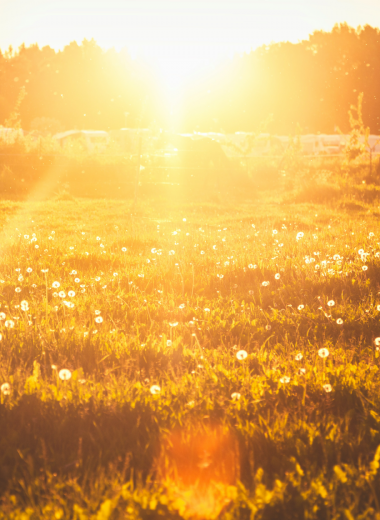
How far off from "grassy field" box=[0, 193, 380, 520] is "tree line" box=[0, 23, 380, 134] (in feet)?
195

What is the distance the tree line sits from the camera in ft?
199

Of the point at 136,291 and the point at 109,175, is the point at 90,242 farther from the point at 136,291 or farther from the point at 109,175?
the point at 109,175

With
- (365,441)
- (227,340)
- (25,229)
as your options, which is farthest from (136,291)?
(25,229)

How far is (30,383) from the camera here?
126 inches

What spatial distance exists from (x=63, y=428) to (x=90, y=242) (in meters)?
5.77

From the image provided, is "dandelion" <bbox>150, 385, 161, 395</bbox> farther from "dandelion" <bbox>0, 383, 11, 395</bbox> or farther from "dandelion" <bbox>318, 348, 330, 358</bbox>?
"dandelion" <bbox>318, 348, 330, 358</bbox>

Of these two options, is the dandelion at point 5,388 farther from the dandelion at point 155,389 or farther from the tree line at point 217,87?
the tree line at point 217,87

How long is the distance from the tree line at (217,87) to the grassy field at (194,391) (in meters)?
59.6

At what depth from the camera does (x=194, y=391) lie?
3.19 meters

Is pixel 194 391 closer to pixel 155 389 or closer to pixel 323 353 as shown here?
pixel 155 389

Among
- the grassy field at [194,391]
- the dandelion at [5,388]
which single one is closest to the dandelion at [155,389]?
the grassy field at [194,391]

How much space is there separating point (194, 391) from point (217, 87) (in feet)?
233

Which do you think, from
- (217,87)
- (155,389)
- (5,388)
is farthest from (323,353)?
(217,87)

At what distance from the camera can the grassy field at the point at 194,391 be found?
2.35 metres
